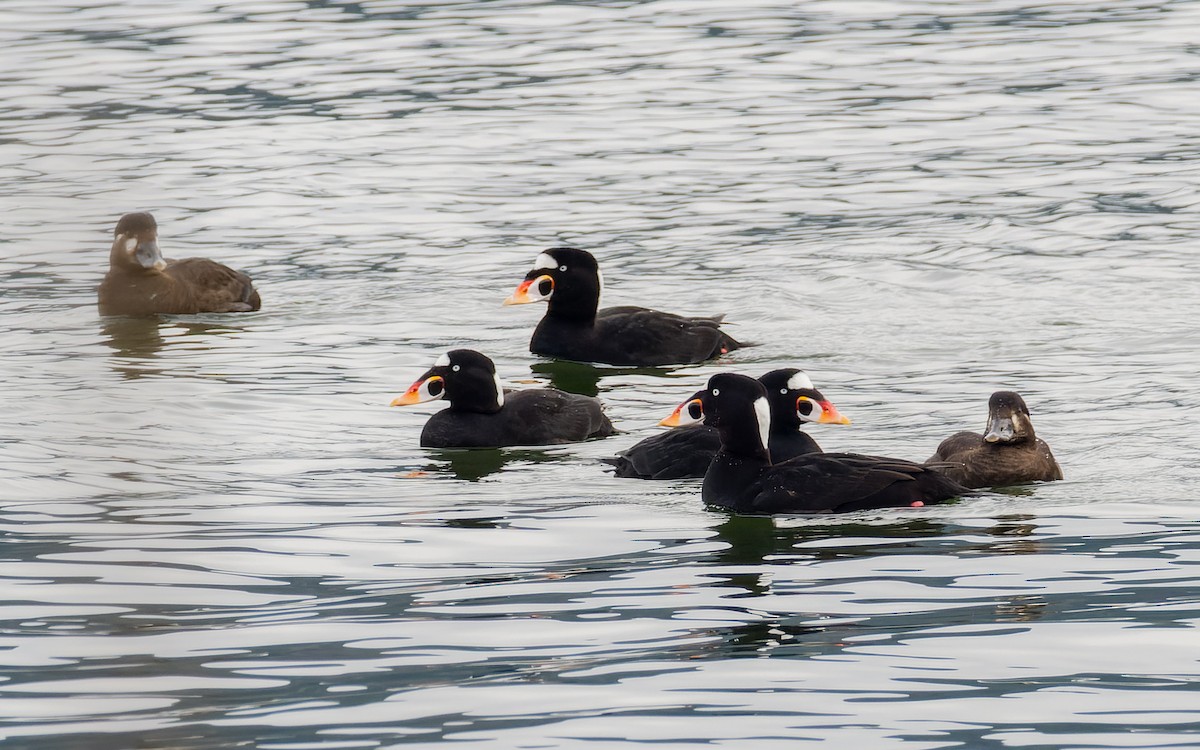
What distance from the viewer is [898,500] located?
36.0 ft

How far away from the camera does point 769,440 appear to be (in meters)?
12.2

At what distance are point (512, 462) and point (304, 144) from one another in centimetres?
1470

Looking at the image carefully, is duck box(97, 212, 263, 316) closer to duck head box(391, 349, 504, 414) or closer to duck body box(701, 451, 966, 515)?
duck head box(391, 349, 504, 414)

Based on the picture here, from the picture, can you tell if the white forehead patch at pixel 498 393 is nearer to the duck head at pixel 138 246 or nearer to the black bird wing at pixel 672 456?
the black bird wing at pixel 672 456

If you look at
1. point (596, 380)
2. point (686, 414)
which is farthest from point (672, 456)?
point (596, 380)

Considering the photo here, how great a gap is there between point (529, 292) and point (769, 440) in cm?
478

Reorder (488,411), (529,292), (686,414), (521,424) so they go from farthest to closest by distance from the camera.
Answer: (529,292), (488,411), (521,424), (686,414)

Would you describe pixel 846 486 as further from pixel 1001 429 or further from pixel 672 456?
pixel 672 456

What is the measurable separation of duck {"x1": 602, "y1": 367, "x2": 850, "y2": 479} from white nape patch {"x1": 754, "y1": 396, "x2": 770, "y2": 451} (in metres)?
0.56

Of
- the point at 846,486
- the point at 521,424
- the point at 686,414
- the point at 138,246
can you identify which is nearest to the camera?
the point at 846,486

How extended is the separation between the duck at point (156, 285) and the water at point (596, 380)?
31cm

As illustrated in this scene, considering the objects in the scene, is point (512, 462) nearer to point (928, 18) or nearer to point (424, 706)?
point (424, 706)

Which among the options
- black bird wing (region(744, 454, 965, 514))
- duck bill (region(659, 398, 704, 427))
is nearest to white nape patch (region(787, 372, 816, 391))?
duck bill (region(659, 398, 704, 427))

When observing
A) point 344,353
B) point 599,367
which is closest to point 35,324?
point 344,353
